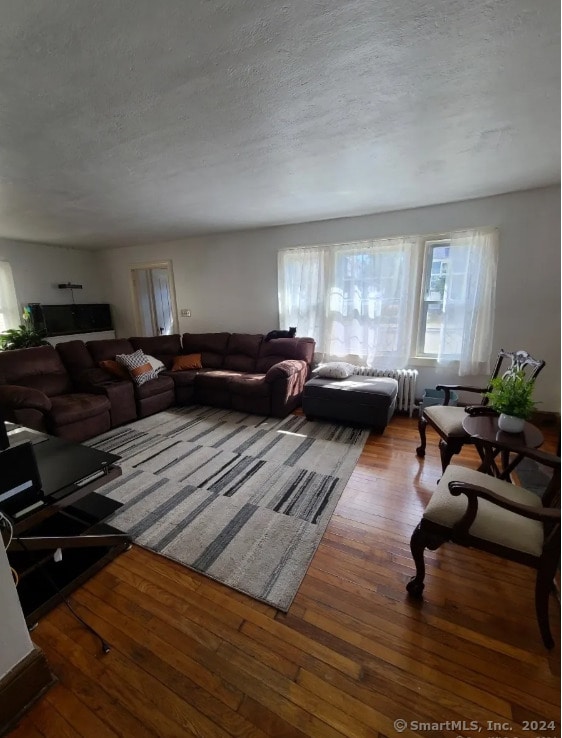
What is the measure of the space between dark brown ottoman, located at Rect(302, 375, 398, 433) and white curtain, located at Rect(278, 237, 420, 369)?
0.61 meters

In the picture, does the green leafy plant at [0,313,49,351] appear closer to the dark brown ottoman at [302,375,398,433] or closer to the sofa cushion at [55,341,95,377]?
the sofa cushion at [55,341,95,377]

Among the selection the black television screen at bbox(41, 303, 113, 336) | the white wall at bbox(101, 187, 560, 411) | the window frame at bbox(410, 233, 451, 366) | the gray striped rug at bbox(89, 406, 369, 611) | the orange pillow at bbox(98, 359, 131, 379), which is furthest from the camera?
the black television screen at bbox(41, 303, 113, 336)

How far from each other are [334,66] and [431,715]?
2.53m

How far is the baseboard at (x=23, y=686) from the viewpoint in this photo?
970 mm

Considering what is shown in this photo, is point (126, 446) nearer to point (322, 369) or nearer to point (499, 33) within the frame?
point (322, 369)

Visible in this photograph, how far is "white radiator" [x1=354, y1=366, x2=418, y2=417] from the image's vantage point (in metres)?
3.53

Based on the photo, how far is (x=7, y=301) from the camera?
15.3 feet

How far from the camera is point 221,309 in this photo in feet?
16.1

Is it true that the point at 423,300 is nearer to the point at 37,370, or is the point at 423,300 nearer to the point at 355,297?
the point at 355,297

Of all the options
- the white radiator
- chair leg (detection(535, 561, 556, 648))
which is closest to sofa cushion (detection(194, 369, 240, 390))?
the white radiator

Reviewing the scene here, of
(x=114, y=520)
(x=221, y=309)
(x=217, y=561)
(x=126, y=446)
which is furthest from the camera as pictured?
(x=221, y=309)

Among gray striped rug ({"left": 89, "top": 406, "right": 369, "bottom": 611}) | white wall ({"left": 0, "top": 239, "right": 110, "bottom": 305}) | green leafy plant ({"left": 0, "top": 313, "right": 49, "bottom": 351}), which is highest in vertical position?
white wall ({"left": 0, "top": 239, "right": 110, "bottom": 305})

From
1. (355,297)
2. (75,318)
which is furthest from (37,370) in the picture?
(355,297)

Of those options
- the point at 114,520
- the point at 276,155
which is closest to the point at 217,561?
the point at 114,520
